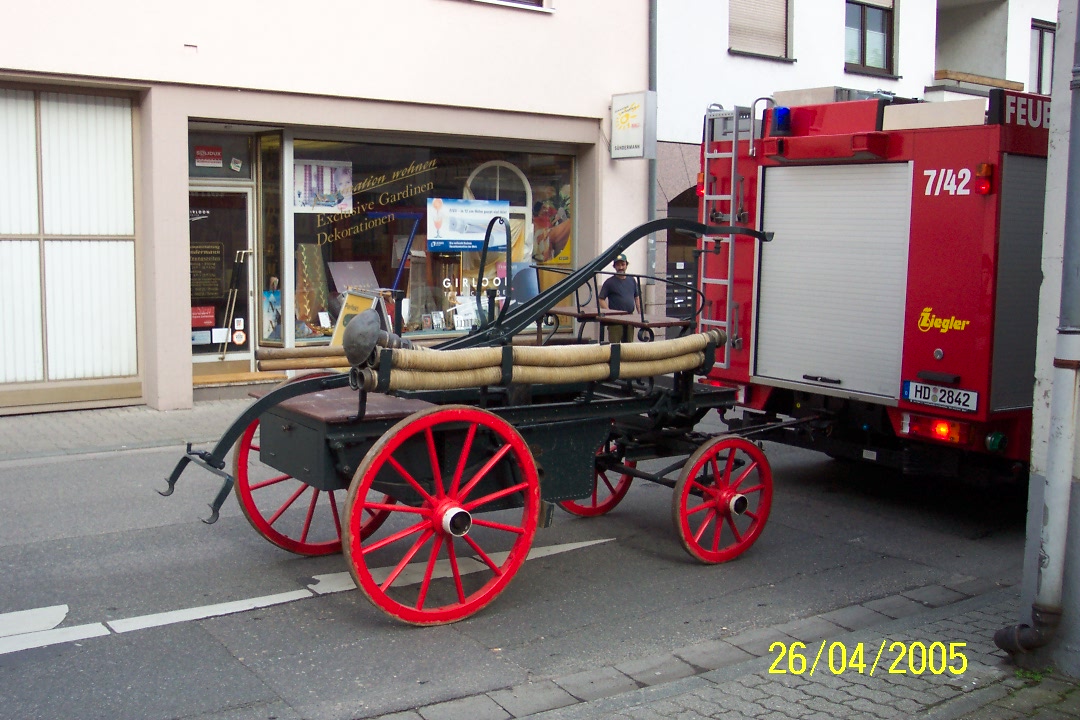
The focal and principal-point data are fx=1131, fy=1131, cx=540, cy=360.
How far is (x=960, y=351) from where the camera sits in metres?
7.23

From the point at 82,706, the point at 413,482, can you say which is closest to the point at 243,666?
the point at 82,706

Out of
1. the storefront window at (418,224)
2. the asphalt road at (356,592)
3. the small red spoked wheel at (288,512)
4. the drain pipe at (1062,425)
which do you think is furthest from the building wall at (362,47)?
the drain pipe at (1062,425)

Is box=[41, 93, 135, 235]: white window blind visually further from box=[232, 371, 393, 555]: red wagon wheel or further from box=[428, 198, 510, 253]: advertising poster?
box=[232, 371, 393, 555]: red wagon wheel

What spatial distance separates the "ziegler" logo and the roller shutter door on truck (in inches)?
7.1

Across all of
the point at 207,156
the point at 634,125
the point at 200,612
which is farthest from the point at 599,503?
the point at 634,125

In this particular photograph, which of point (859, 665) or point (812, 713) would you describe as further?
point (859, 665)

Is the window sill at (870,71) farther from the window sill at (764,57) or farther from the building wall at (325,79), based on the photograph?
the building wall at (325,79)

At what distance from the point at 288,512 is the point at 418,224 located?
6.69 m

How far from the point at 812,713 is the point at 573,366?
2.17 m

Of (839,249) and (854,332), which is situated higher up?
(839,249)

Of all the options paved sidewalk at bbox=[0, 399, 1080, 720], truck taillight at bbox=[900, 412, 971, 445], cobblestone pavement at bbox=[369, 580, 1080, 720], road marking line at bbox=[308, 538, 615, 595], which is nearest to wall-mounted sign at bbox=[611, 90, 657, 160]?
truck taillight at bbox=[900, 412, 971, 445]

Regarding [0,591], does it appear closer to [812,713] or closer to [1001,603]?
[812,713]

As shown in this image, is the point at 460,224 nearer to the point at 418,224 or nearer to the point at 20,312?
the point at 418,224

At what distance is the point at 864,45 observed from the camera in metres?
17.8
